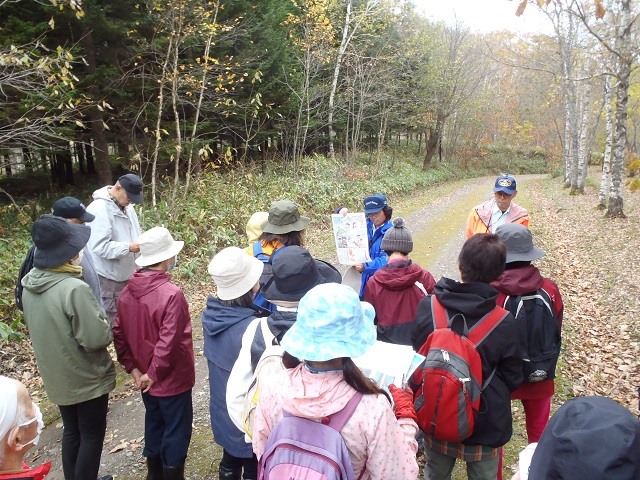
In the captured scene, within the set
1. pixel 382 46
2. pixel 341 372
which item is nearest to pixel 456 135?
pixel 382 46

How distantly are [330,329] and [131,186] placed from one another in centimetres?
365

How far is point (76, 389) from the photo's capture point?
9.70ft

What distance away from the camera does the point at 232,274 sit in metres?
2.66

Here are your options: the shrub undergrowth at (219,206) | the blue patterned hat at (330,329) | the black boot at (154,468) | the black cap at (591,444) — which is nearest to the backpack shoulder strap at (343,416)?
the blue patterned hat at (330,329)

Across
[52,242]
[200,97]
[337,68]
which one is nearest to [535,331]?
[52,242]

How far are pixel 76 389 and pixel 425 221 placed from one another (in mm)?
12755

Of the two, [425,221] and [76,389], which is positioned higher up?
[76,389]

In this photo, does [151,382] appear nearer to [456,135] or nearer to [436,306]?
[436,306]

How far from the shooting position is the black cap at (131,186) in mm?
4527

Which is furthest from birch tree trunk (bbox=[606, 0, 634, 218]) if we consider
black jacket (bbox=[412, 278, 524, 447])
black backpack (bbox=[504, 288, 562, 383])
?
black jacket (bbox=[412, 278, 524, 447])

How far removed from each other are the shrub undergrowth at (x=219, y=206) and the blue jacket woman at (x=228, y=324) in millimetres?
4085

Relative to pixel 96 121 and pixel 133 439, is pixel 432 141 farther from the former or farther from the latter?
pixel 133 439

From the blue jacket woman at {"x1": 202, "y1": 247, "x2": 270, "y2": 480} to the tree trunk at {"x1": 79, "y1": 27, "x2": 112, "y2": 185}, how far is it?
29.5ft

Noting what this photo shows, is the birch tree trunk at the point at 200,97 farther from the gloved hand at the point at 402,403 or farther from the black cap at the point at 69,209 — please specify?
the gloved hand at the point at 402,403
